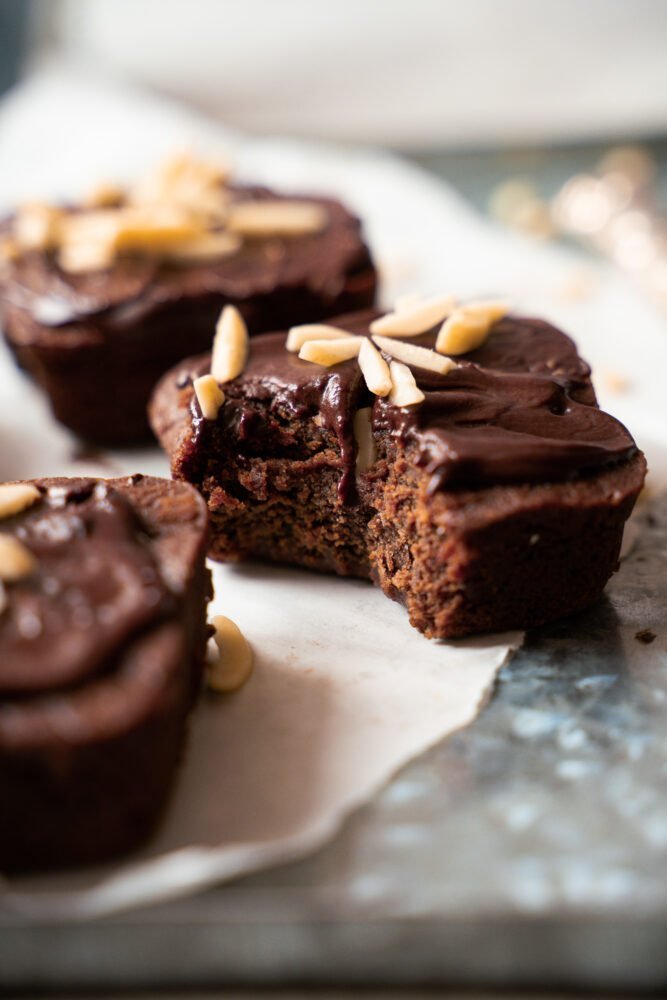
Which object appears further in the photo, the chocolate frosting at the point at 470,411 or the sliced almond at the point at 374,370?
the sliced almond at the point at 374,370

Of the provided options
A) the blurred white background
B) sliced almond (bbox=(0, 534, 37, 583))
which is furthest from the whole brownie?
the blurred white background

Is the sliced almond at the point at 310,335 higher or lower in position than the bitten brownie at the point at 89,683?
higher

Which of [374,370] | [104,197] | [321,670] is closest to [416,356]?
[374,370]

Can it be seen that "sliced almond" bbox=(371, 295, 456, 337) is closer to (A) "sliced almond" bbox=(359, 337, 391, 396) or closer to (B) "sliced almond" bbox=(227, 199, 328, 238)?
(A) "sliced almond" bbox=(359, 337, 391, 396)

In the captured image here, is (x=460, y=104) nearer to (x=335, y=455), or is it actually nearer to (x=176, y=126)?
(x=176, y=126)

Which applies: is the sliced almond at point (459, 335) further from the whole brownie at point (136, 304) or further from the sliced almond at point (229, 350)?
the whole brownie at point (136, 304)

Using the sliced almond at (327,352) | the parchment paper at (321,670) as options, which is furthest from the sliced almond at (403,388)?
the parchment paper at (321,670)

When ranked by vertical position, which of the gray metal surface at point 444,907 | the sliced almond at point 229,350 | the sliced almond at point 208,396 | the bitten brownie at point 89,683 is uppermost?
the sliced almond at point 229,350

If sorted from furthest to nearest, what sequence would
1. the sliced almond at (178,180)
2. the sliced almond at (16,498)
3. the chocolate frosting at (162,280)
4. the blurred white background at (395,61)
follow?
the blurred white background at (395,61)
the sliced almond at (178,180)
the chocolate frosting at (162,280)
the sliced almond at (16,498)
